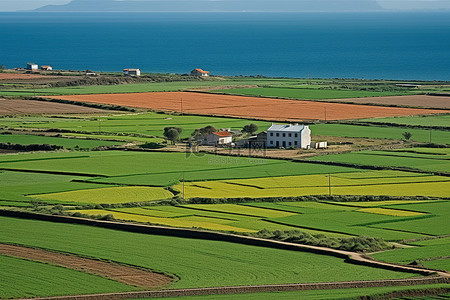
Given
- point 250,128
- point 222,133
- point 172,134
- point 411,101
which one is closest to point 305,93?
point 411,101

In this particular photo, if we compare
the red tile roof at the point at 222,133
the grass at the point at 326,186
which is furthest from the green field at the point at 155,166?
the red tile roof at the point at 222,133

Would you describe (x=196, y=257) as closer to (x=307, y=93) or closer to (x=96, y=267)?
(x=96, y=267)

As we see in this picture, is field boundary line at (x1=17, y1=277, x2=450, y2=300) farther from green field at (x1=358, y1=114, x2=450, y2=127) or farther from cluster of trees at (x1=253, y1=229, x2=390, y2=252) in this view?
green field at (x1=358, y1=114, x2=450, y2=127)

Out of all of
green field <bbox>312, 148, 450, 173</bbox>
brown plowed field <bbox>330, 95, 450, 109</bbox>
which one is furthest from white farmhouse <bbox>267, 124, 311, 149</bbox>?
brown plowed field <bbox>330, 95, 450, 109</bbox>

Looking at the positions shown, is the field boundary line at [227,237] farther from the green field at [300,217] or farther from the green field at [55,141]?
the green field at [55,141]

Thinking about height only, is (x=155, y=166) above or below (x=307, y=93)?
below

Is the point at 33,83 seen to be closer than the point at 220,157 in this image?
No

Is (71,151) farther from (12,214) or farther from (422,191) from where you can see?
(422,191)

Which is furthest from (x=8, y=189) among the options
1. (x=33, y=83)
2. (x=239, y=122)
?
(x=33, y=83)

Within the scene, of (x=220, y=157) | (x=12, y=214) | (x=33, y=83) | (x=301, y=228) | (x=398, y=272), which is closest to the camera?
(x=398, y=272)
